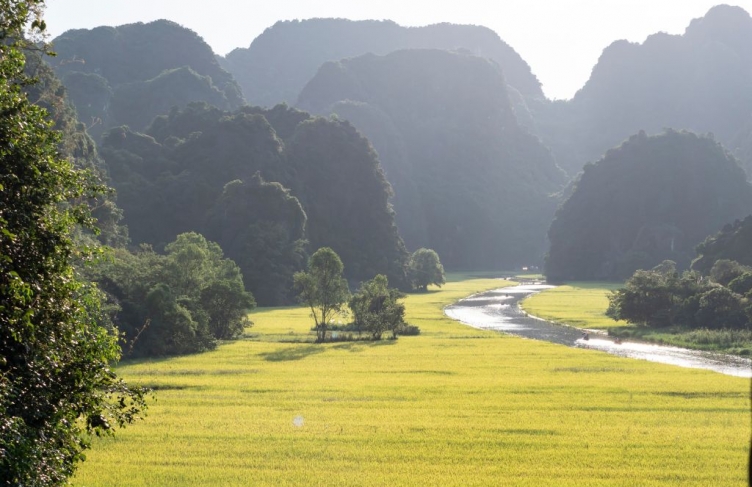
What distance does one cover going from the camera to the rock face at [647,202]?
160 m

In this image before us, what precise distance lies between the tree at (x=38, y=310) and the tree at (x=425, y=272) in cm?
11636

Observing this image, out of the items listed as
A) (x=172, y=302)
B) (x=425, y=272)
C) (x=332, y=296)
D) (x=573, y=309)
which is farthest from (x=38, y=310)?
(x=425, y=272)

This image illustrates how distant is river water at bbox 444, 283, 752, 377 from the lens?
4059cm

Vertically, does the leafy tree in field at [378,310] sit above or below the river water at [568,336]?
above

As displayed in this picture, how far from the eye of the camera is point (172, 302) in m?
43.5

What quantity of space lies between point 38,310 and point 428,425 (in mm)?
14130

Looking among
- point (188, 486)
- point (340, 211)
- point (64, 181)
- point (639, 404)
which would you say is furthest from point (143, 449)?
point (340, 211)

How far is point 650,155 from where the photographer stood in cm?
16512

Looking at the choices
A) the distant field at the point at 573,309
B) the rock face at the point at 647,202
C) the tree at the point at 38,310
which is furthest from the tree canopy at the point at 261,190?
the tree at the point at 38,310

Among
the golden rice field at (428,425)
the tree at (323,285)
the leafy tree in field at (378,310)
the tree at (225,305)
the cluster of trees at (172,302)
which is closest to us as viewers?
the golden rice field at (428,425)

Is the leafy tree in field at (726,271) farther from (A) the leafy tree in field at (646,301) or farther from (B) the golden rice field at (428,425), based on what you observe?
(B) the golden rice field at (428,425)

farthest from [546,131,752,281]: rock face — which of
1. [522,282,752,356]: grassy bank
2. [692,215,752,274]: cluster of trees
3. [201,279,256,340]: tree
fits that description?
[201,279,256,340]: tree

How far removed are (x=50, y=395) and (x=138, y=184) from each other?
358 feet

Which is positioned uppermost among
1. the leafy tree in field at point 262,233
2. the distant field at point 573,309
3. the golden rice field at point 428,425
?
the leafy tree in field at point 262,233
